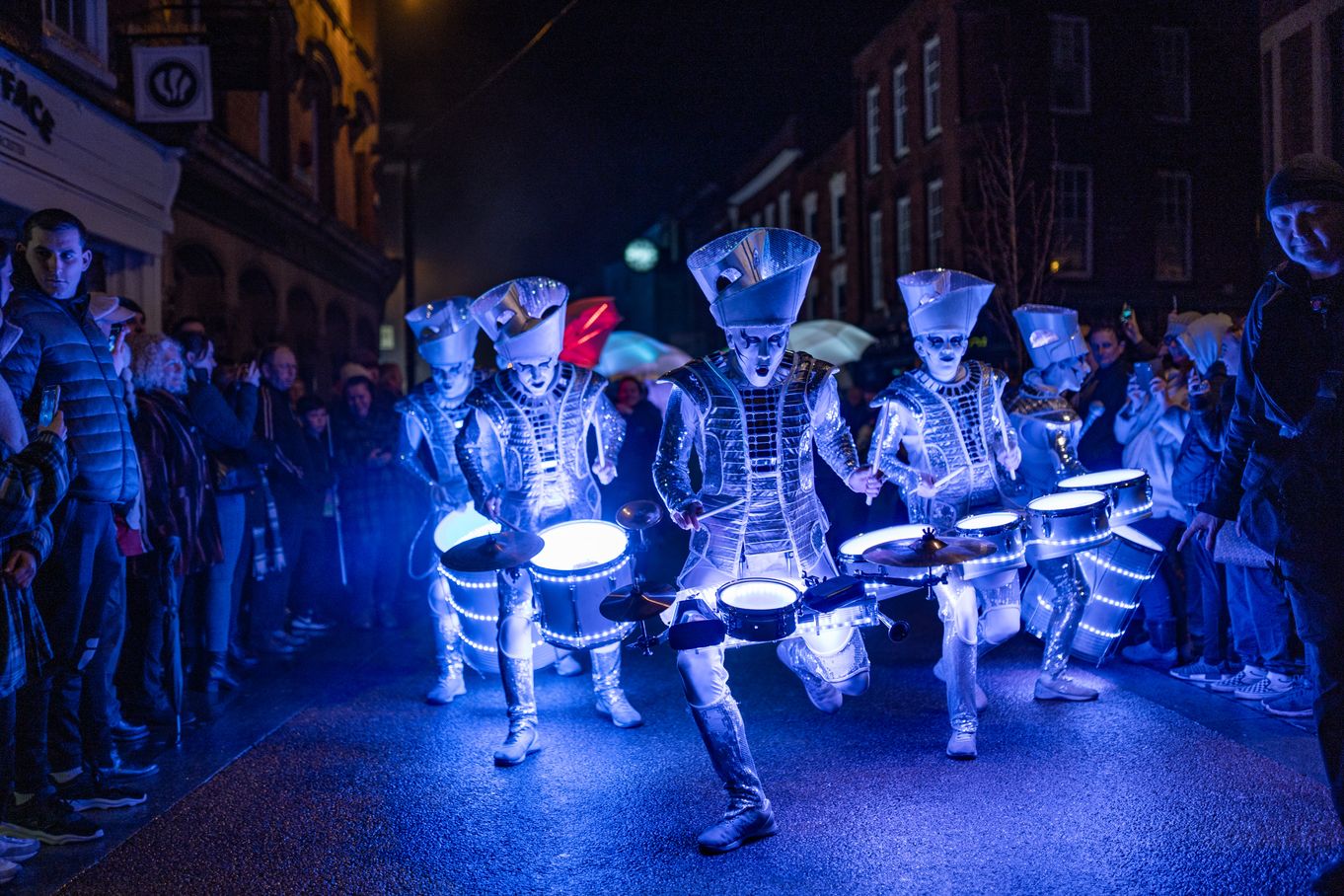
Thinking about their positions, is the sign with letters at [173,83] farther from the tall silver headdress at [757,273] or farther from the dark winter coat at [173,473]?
the tall silver headdress at [757,273]

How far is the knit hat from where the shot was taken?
3.77m

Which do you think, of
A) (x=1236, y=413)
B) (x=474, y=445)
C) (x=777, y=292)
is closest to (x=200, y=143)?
(x=474, y=445)

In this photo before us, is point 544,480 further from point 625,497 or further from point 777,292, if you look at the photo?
point 625,497

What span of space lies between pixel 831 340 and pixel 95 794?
12.6 m

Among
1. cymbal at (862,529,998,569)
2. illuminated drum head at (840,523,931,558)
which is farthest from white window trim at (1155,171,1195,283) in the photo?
cymbal at (862,529,998,569)

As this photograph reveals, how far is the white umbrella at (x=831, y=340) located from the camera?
1577cm

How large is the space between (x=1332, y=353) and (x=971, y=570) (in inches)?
73.5

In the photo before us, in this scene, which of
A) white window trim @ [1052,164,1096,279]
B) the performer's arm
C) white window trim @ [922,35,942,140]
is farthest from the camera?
white window trim @ [922,35,942,140]

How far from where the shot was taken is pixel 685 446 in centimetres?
511

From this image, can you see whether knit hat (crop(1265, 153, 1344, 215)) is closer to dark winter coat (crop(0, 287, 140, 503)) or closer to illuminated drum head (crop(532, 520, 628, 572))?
illuminated drum head (crop(532, 520, 628, 572))

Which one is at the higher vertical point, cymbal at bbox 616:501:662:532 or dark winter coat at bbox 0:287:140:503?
dark winter coat at bbox 0:287:140:503

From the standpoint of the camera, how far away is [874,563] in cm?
454

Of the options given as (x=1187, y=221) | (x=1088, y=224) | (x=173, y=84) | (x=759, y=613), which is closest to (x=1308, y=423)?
(x=759, y=613)

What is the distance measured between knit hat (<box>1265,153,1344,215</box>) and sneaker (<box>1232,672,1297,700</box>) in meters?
3.51
